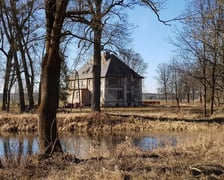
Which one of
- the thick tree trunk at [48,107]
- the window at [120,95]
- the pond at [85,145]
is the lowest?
the pond at [85,145]

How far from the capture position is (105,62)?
2571 inches

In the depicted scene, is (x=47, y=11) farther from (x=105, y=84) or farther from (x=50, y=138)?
(x=105, y=84)

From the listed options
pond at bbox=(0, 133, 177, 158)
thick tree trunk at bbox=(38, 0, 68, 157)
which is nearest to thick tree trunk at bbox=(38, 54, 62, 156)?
thick tree trunk at bbox=(38, 0, 68, 157)

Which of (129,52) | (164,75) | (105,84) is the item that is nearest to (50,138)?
(129,52)

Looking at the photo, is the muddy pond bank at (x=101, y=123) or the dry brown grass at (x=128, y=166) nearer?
the dry brown grass at (x=128, y=166)

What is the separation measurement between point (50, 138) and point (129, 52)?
14.0 metres

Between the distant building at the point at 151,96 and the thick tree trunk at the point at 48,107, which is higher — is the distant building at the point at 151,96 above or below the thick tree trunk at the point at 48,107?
above

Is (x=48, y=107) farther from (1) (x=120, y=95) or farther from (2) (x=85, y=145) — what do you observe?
(1) (x=120, y=95)

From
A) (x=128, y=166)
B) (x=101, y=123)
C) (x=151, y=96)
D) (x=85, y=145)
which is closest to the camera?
(x=128, y=166)

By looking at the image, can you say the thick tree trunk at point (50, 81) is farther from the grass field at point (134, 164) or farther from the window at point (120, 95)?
the window at point (120, 95)

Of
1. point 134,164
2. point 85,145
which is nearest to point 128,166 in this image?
point 134,164

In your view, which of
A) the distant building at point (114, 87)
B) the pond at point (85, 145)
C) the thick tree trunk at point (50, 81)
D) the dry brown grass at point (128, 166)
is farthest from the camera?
the distant building at point (114, 87)

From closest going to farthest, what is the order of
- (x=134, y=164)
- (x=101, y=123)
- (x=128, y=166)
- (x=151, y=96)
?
(x=128, y=166), (x=134, y=164), (x=101, y=123), (x=151, y=96)

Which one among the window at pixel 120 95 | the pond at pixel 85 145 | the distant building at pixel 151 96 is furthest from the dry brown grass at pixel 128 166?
the distant building at pixel 151 96
